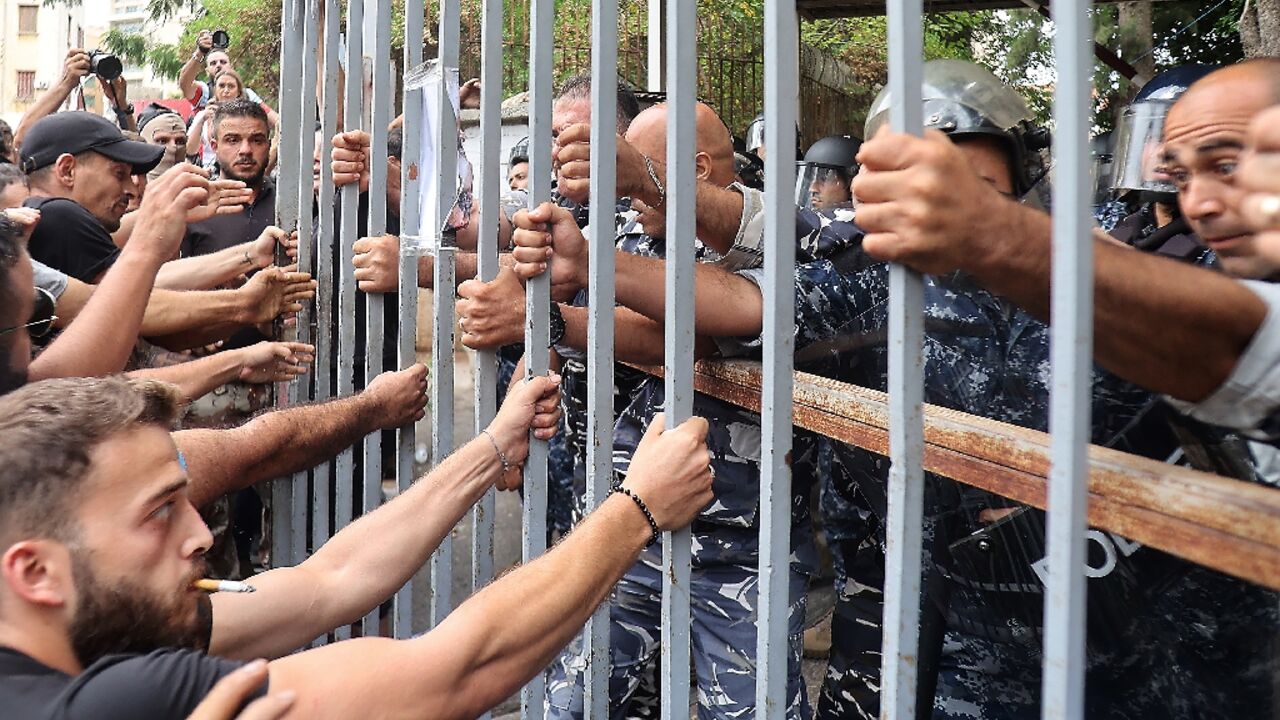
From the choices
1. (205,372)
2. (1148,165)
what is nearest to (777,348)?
(1148,165)

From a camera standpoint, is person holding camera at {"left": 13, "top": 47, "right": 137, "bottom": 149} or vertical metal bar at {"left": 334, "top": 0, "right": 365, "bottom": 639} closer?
vertical metal bar at {"left": 334, "top": 0, "right": 365, "bottom": 639}

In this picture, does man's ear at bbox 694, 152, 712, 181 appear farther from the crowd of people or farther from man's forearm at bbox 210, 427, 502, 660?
man's forearm at bbox 210, 427, 502, 660

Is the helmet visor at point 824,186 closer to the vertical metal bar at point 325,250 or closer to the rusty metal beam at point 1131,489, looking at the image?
the vertical metal bar at point 325,250

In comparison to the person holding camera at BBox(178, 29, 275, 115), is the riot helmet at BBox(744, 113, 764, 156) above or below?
below

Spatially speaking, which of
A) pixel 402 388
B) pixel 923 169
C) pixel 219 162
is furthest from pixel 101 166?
pixel 923 169

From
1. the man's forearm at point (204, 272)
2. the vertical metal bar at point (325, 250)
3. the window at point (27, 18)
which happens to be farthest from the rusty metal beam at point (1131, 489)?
the window at point (27, 18)

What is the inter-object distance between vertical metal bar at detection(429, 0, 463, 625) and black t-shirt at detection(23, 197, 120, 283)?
76.4 inches

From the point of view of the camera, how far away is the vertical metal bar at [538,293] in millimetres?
2115

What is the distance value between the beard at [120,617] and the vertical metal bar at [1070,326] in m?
1.26

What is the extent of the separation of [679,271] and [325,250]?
1886 mm

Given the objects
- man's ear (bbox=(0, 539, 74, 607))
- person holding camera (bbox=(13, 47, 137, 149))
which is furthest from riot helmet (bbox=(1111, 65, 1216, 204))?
person holding camera (bbox=(13, 47, 137, 149))

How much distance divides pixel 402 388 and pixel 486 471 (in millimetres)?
590

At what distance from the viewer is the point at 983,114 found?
2455 mm

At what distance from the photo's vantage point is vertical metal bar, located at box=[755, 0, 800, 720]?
154 centimetres
